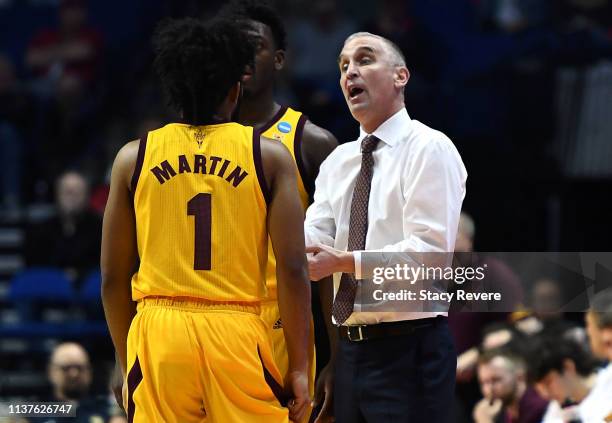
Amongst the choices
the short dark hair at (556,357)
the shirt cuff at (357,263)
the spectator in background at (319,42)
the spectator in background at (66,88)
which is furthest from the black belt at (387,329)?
the spectator in background at (66,88)

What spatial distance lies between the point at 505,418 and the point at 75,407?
2.30 metres

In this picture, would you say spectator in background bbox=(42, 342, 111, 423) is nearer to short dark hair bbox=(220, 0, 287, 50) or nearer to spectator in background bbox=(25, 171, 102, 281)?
spectator in background bbox=(25, 171, 102, 281)

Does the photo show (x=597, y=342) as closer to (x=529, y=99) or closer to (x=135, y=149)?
(x=135, y=149)

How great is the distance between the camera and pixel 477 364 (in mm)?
6527

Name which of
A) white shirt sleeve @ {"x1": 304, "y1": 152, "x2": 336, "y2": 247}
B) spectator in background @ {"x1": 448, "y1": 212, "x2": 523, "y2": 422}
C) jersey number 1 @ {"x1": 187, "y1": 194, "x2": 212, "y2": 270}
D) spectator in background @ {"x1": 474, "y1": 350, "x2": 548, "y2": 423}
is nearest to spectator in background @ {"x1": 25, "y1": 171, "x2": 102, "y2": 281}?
spectator in background @ {"x1": 448, "y1": 212, "x2": 523, "y2": 422}

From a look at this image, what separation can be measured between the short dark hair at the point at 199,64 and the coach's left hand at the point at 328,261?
663 mm

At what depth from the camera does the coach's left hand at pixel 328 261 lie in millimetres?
4062

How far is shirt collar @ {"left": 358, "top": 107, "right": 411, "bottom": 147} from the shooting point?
4.27m

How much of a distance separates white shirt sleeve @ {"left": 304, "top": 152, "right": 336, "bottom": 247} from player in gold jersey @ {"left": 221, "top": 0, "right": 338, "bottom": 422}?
0.21m

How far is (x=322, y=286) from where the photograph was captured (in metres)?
4.57

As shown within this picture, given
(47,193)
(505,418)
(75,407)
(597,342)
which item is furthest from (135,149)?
(47,193)

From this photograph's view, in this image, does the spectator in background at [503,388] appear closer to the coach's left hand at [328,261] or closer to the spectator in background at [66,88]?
the coach's left hand at [328,261]

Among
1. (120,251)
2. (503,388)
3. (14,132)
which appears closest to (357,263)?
(120,251)

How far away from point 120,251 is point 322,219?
960 millimetres
